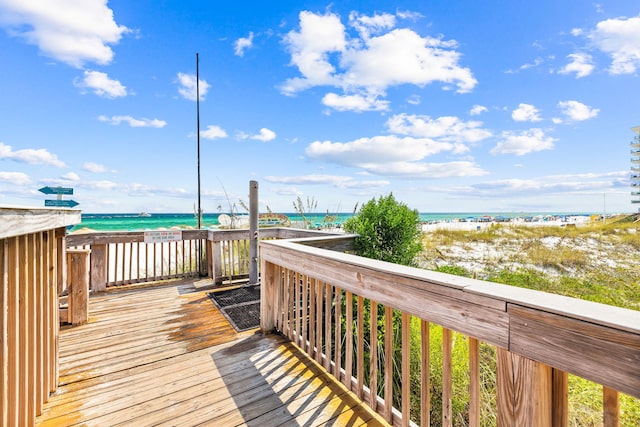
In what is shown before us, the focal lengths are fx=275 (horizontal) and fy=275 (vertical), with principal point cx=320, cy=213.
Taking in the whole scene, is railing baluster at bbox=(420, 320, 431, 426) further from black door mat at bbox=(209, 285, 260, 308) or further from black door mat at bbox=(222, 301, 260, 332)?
black door mat at bbox=(209, 285, 260, 308)

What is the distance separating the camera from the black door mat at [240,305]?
10.1ft

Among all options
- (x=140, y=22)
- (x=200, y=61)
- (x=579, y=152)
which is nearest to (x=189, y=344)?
(x=200, y=61)

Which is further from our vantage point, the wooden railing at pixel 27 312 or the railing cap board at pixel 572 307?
the wooden railing at pixel 27 312

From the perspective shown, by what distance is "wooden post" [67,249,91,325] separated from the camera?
297 cm

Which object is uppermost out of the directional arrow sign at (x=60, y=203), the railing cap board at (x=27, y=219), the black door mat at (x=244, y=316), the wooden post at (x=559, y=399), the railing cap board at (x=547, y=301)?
the directional arrow sign at (x=60, y=203)

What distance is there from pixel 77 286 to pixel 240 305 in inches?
70.2

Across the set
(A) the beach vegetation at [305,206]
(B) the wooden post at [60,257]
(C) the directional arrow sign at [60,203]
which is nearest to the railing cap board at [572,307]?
(B) the wooden post at [60,257]

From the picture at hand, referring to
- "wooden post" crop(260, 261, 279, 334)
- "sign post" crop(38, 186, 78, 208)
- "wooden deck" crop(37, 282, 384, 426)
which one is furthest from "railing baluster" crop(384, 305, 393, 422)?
"sign post" crop(38, 186, 78, 208)

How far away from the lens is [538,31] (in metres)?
6.32

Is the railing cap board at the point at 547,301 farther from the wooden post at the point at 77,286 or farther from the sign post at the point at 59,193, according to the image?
the sign post at the point at 59,193

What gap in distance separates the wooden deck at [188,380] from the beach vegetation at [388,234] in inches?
70.6

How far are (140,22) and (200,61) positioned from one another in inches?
67.2

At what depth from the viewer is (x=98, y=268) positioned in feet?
13.9

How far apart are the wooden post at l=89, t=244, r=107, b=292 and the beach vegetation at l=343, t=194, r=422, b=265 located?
384 cm
